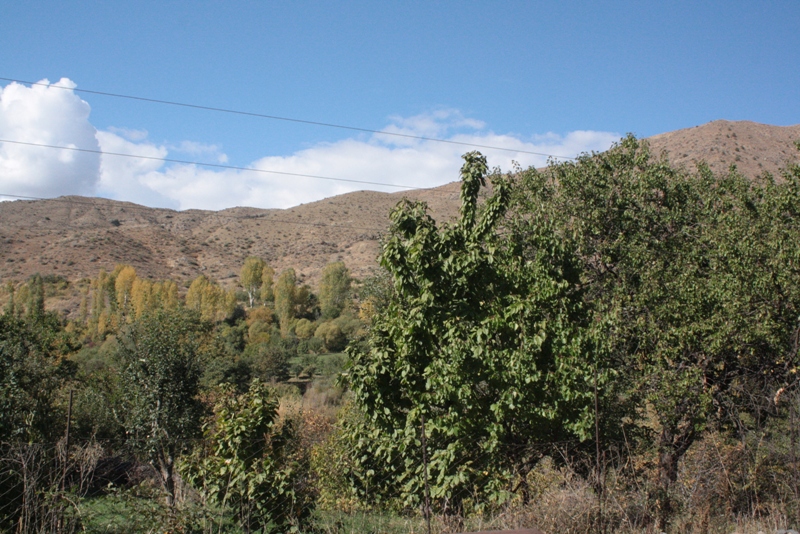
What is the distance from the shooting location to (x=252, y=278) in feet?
253

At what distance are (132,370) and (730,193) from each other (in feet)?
56.2

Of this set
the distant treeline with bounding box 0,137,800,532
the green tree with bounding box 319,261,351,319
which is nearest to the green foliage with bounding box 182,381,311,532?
the distant treeline with bounding box 0,137,800,532

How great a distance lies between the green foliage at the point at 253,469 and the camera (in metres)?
6.93

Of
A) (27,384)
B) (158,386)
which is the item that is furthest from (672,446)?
(27,384)

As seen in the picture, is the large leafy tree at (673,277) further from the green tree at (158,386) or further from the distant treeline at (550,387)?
the green tree at (158,386)

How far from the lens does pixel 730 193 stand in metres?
13.1

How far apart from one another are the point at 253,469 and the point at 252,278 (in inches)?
2837

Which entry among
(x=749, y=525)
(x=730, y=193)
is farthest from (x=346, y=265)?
(x=749, y=525)

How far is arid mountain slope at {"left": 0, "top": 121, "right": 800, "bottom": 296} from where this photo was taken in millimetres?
74750

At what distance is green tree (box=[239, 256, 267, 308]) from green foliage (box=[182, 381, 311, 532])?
71.1 metres

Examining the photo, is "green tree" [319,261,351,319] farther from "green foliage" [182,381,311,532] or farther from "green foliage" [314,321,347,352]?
"green foliage" [182,381,311,532]

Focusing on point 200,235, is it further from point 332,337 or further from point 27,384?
point 27,384

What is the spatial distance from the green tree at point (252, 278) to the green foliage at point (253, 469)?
71.1 m

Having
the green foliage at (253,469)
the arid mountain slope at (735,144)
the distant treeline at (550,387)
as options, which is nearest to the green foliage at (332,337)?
the arid mountain slope at (735,144)
